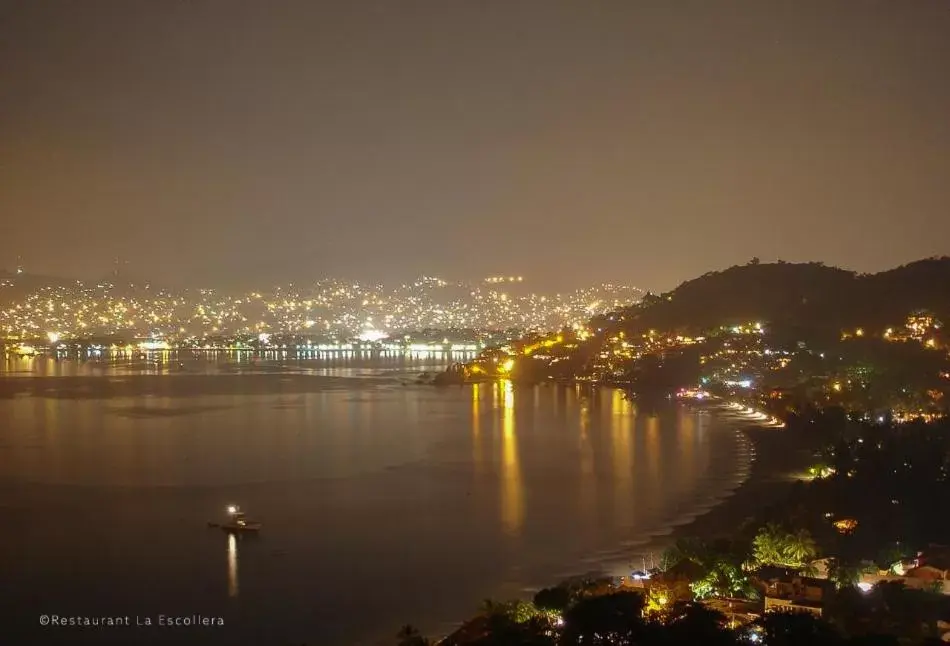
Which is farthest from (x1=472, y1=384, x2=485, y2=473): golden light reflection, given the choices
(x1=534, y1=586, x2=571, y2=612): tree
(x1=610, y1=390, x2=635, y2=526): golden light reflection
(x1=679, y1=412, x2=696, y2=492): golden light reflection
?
(x1=534, y1=586, x2=571, y2=612): tree

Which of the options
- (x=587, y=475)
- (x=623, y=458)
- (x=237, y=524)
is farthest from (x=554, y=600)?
(x=623, y=458)

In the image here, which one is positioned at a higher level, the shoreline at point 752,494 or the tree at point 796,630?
the tree at point 796,630

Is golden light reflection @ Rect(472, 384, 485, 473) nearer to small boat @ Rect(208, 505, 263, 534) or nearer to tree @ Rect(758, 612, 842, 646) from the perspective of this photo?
small boat @ Rect(208, 505, 263, 534)

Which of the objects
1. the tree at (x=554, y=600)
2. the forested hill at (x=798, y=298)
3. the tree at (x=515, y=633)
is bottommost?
the tree at (x=515, y=633)

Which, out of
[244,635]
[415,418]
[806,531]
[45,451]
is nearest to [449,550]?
[244,635]

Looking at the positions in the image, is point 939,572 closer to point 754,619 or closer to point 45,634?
point 754,619

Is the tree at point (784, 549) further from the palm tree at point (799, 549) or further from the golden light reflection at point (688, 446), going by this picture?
the golden light reflection at point (688, 446)

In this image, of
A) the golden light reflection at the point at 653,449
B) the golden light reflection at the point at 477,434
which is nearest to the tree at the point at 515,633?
the golden light reflection at the point at 653,449

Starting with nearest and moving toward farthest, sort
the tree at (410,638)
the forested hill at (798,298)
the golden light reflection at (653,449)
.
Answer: the tree at (410,638), the golden light reflection at (653,449), the forested hill at (798,298)
